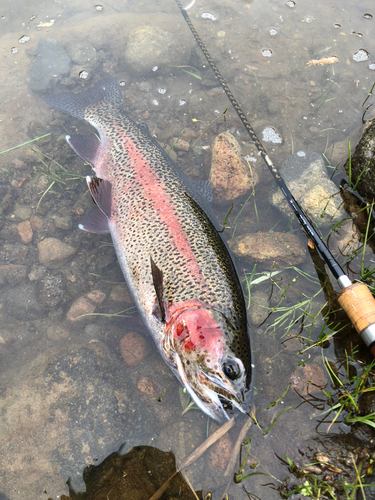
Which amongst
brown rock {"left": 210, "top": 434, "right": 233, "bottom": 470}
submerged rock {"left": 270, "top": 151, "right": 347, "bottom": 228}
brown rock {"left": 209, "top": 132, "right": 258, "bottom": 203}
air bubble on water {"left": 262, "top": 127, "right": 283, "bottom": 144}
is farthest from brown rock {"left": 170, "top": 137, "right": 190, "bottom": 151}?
brown rock {"left": 210, "top": 434, "right": 233, "bottom": 470}

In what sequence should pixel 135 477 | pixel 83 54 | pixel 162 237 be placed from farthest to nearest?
pixel 83 54 < pixel 162 237 < pixel 135 477

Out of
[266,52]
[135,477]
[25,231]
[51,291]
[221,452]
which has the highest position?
[266,52]

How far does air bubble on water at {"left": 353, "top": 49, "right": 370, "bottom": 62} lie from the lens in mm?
5438

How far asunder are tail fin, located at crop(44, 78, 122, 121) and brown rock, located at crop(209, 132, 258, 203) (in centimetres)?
158

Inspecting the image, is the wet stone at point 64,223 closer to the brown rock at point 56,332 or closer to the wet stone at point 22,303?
the wet stone at point 22,303

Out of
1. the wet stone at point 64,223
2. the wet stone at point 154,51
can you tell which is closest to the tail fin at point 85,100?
the wet stone at point 154,51

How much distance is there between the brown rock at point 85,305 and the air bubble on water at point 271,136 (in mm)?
3324

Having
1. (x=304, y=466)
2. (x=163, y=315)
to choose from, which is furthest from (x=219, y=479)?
(x=163, y=315)

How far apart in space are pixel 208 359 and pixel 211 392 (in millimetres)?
267

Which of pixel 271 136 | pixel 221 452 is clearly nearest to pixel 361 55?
pixel 271 136

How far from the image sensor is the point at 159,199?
3.41 metres

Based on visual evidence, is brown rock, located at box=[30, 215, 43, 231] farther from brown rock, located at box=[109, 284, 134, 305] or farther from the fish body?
brown rock, located at box=[109, 284, 134, 305]

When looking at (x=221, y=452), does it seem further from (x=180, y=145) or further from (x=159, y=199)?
(x=180, y=145)

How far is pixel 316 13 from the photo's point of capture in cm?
600
